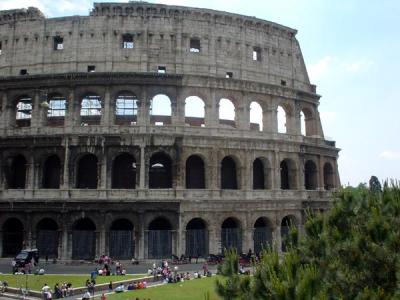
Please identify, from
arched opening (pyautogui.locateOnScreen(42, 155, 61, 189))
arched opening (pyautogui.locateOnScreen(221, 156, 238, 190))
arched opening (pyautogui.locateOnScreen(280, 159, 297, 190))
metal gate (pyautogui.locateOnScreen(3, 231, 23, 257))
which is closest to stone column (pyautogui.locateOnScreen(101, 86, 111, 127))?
arched opening (pyautogui.locateOnScreen(42, 155, 61, 189))

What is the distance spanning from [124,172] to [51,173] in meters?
5.38

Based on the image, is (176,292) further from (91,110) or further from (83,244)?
(91,110)

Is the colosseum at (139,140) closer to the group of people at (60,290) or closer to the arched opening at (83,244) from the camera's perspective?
the arched opening at (83,244)

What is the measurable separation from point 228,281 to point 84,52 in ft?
84.3

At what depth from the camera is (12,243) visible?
3041 cm

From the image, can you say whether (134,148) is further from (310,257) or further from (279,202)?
(310,257)

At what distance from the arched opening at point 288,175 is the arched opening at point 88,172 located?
47.1ft

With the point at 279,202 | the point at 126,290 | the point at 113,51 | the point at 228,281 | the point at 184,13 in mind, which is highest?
the point at 184,13

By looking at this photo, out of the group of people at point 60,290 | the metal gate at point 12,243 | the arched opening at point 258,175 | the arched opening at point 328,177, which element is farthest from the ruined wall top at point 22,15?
the arched opening at point 328,177

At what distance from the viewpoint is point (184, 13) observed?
31484mm

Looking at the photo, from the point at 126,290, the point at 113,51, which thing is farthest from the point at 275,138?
the point at 126,290

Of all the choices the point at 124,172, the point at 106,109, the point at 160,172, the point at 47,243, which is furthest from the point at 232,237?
the point at 47,243

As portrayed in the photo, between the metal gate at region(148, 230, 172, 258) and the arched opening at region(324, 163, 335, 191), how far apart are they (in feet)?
50.4

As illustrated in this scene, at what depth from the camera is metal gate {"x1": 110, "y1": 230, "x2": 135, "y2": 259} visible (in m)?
28.9
